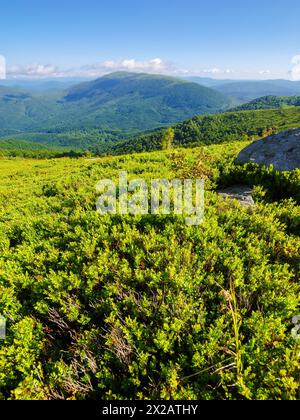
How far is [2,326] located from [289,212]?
7.70 metres

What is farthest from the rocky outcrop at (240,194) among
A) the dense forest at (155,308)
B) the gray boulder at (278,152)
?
the gray boulder at (278,152)

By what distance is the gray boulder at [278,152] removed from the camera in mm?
10616

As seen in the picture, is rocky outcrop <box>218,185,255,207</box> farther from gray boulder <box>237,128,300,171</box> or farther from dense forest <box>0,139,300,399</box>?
gray boulder <box>237,128,300,171</box>

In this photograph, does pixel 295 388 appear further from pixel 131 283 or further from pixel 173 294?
pixel 131 283

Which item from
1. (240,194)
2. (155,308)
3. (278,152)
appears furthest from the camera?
(278,152)

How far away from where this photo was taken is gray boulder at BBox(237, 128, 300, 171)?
34.8 feet

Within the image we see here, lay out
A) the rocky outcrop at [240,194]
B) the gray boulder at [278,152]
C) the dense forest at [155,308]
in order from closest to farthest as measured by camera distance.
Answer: the dense forest at [155,308], the rocky outcrop at [240,194], the gray boulder at [278,152]

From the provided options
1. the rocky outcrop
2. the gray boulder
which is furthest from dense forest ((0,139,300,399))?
the gray boulder

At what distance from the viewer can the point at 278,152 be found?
440 inches

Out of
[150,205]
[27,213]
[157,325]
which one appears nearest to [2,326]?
[157,325]

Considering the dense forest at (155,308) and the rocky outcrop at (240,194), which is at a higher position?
the rocky outcrop at (240,194)

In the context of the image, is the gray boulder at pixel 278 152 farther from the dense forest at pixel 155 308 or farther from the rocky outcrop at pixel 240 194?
the dense forest at pixel 155 308

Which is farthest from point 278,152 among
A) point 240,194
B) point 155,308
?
point 155,308

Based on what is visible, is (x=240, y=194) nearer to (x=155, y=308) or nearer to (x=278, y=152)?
(x=278, y=152)
